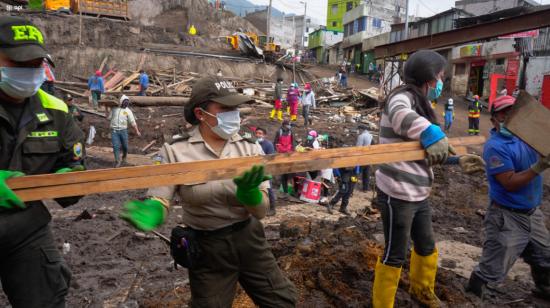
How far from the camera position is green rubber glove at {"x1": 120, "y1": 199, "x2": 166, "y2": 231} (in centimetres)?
205

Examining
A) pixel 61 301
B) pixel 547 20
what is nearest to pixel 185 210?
pixel 61 301

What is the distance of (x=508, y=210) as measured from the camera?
3568 mm

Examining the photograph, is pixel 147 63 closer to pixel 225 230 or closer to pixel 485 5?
pixel 225 230

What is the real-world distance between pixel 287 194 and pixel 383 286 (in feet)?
22.5

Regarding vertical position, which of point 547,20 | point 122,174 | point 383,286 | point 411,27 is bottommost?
point 383,286

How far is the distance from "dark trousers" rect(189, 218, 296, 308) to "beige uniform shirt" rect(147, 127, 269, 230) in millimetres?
107

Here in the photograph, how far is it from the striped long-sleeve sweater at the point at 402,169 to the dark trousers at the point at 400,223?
64mm

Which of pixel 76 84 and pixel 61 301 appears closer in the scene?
pixel 61 301

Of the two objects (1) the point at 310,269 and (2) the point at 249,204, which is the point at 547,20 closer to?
(1) the point at 310,269

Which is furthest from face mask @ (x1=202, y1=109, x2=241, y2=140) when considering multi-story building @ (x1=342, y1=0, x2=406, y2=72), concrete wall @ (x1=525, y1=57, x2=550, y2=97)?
multi-story building @ (x1=342, y1=0, x2=406, y2=72)

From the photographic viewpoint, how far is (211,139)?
8.10 feet

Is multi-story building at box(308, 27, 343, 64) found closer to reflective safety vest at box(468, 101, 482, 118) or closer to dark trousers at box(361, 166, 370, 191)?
reflective safety vest at box(468, 101, 482, 118)

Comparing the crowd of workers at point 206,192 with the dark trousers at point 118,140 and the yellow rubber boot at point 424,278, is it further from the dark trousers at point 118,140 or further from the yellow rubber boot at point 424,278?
the dark trousers at point 118,140

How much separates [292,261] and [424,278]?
4.41 ft
